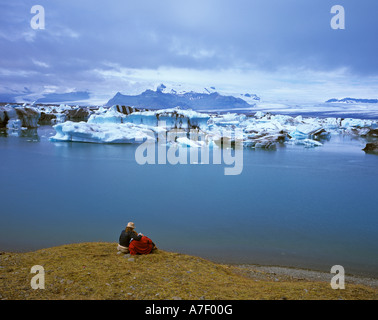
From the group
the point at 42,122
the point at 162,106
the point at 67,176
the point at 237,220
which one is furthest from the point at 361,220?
the point at 162,106

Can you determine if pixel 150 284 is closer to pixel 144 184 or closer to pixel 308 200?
pixel 308 200

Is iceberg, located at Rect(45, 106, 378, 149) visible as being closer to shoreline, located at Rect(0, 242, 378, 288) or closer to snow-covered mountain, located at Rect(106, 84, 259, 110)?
shoreline, located at Rect(0, 242, 378, 288)

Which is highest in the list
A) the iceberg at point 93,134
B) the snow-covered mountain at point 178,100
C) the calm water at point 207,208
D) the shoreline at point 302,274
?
the snow-covered mountain at point 178,100

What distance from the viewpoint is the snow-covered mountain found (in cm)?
11481

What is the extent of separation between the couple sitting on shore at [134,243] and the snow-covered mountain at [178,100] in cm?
10586

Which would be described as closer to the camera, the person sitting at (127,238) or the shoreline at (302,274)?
the person sitting at (127,238)

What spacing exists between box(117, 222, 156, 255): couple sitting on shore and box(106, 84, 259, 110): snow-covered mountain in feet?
347

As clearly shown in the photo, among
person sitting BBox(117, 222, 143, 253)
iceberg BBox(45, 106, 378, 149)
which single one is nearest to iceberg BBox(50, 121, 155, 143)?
iceberg BBox(45, 106, 378, 149)

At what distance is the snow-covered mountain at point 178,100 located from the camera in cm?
11481

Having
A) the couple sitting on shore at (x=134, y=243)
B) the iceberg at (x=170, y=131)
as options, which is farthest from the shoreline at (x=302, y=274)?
the iceberg at (x=170, y=131)

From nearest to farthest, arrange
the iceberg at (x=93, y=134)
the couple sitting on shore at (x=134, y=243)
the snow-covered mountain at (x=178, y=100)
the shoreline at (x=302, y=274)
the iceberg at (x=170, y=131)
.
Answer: the couple sitting on shore at (x=134, y=243) < the shoreline at (x=302, y=274) < the iceberg at (x=93, y=134) < the iceberg at (x=170, y=131) < the snow-covered mountain at (x=178, y=100)

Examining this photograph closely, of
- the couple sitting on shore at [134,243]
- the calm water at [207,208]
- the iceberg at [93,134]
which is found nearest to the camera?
the couple sitting on shore at [134,243]

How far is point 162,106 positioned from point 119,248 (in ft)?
368

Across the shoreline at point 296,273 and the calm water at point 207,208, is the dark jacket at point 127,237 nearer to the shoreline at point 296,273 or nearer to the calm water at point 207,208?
the shoreline at point 296,273
